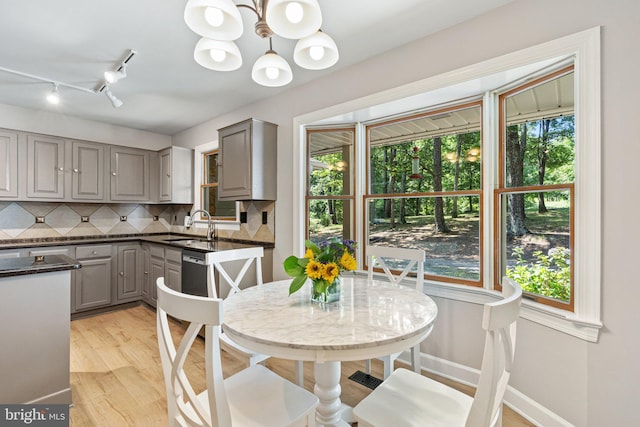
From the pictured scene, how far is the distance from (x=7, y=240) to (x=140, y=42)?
10.1 ft

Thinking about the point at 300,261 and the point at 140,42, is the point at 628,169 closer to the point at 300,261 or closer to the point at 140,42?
the point at 300,261

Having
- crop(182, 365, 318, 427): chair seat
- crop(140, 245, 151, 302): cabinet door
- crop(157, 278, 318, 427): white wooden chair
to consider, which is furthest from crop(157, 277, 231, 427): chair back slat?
crop(140, 245, 151, 302): cabinet door

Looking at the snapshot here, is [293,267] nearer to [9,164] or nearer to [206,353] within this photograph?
[206,353]

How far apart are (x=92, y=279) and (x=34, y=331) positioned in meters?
2.11

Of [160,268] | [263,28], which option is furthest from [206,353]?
[160,268]

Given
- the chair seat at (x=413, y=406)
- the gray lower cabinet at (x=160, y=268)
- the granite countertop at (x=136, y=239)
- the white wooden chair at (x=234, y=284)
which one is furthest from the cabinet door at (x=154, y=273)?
the chair seat at (x=413, y=406)

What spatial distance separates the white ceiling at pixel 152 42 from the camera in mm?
1791

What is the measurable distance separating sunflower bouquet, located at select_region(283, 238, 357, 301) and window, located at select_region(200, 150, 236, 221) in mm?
2684

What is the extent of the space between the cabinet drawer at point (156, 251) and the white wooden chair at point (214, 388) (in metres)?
2.61

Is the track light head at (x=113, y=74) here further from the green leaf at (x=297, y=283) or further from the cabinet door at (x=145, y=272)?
the green leaf at (x=297, y=283)

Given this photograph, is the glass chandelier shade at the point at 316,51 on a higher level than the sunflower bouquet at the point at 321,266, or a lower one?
higher

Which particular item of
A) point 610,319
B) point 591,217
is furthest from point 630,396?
point 591,217

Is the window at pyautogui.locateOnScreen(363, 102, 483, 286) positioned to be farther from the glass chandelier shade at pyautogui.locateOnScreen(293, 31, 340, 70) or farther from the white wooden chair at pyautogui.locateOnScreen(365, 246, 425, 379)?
the glass chandelier shade at pyautogui.locateOnScreen(293, 31, 340, 70)

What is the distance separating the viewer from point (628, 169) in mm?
1387
